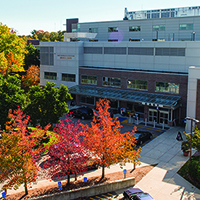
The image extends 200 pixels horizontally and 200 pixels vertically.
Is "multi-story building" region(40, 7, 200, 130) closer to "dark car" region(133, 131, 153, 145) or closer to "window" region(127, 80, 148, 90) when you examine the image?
"window" region(127, 80, 148, 90)

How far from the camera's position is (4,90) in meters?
31.4

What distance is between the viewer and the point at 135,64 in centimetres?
4456

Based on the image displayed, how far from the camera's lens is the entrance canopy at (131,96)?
1449 inches

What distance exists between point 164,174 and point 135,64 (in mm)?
25120

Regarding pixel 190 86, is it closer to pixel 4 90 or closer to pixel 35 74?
pixel 4 90

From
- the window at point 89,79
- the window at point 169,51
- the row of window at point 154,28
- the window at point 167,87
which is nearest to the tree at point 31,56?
the row of window at point 154,28

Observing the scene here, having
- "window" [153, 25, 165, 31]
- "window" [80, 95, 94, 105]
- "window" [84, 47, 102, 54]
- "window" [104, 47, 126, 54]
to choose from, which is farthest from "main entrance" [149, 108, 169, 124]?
"window" [153, 25, 165, 31]

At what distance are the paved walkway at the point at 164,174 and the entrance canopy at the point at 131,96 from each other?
6.71 metres

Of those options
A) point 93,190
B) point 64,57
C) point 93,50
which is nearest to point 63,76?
point 64,57

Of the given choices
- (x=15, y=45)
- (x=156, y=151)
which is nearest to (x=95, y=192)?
(x=156, y=151)

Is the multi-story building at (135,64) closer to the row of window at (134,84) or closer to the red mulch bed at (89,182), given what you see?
the row of window at (134,84)

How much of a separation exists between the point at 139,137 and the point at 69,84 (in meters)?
25.9

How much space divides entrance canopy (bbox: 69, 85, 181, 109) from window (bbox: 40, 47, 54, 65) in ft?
32.2

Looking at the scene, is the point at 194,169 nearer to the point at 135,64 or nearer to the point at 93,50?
the point at 135,64
